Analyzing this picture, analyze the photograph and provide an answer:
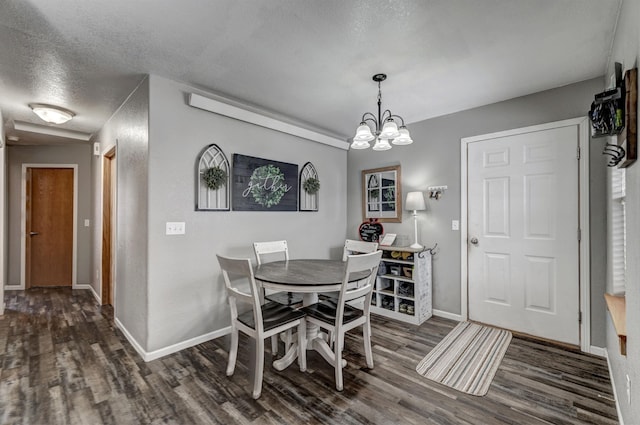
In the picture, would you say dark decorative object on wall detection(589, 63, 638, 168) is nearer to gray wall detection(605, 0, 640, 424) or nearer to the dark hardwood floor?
gray wall detection(605, 0, 640, 424)

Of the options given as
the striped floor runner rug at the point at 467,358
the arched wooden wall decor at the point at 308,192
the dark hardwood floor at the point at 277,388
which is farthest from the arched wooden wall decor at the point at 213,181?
the striped floor runner rug at the point at 467,358

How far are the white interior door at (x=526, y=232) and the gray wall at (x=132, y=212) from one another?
3.20 meters

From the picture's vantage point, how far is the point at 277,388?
2012 mm

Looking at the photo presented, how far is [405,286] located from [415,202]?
38.0 inches

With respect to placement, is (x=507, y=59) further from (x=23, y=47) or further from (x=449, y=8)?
(x=23, y=47)

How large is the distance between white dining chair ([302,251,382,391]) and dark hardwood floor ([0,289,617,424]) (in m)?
0.24

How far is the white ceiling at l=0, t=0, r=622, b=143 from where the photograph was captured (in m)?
1.68

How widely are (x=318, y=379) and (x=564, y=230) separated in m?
2.49

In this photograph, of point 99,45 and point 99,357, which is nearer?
point 99,45

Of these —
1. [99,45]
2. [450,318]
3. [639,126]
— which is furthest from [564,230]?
[99,45]

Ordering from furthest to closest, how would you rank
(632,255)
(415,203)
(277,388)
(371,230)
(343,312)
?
(371,230), (415,203), (343,312), (277,388), (632,255)

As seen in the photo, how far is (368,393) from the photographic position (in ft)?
6.45

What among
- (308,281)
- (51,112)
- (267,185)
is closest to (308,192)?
(267,185)

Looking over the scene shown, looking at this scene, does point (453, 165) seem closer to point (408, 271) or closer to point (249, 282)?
point (408, 271)
